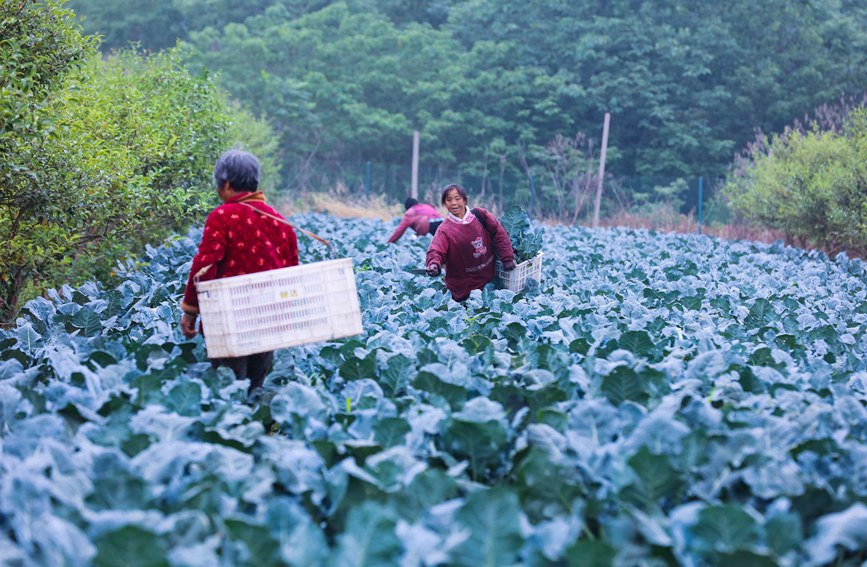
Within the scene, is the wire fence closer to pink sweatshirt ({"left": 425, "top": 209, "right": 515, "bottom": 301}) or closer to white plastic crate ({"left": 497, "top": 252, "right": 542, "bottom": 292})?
white plastic crate ({"left": 497, "top": 252, "right": 542, "bottom": 292})

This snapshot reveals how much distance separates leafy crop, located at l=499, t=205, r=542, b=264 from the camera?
25.8ft

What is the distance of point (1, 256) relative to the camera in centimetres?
671

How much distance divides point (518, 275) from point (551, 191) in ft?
87.6

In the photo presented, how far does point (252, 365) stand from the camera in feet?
16.3

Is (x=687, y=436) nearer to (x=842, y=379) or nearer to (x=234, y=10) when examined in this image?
(x=842, y=379)

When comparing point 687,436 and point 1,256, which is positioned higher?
point 687,436

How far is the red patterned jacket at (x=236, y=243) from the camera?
454cm

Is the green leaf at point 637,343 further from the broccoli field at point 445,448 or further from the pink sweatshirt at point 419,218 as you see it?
the pink sweatshirt at point 419,218

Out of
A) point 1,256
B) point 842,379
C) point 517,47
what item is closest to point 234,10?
point 517,47

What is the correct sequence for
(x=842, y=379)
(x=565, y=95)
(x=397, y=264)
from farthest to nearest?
(x=565, y=95) → (x=397, y=264) → (x=842, y=379)

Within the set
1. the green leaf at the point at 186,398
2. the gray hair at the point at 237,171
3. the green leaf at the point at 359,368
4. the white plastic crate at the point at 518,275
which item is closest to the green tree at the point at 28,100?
the gray hair at the point at 237,171

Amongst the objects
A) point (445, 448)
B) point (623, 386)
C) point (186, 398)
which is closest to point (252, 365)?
point (186, 398)

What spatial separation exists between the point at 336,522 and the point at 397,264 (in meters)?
6.29

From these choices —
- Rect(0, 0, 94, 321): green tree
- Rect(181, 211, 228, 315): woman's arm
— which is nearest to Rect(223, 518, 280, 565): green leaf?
Rect(181, 211, 228, 315): woman's arm
